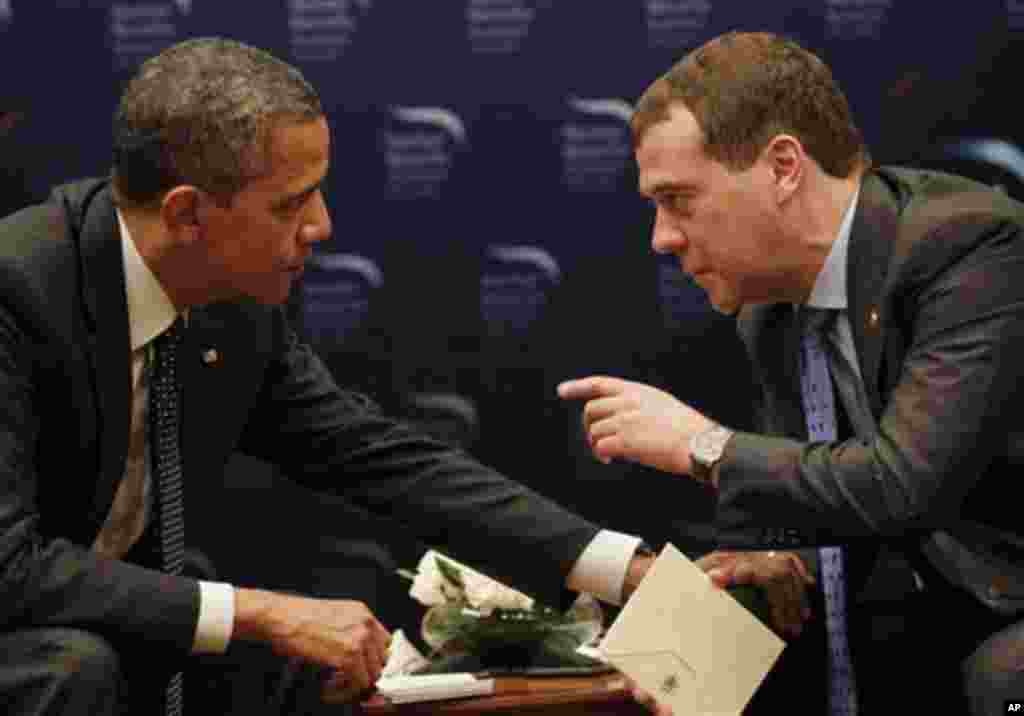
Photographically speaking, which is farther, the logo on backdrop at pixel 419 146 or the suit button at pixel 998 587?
the logo on backdrop at pixel 419 146

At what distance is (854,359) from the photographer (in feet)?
9.96

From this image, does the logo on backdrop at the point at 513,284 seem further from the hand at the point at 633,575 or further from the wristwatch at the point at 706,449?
the wristwatch at the point at 706,449

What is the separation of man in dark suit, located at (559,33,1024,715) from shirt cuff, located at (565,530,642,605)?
340mm

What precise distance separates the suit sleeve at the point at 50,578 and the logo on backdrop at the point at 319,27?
3.98 ft

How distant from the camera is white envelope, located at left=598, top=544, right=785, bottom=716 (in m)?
2.84

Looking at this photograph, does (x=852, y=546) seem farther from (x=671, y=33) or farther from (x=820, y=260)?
(x=671, y=33)

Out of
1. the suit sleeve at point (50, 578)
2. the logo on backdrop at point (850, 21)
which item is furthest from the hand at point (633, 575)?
the logo on backdrop at point (850, 21)

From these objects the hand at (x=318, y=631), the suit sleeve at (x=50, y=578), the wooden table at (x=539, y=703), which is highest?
the suit sleeve at (x=50, y=578)

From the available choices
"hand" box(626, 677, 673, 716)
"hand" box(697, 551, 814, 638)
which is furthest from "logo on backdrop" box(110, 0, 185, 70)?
"hand" box(626, 677, 673, 716)

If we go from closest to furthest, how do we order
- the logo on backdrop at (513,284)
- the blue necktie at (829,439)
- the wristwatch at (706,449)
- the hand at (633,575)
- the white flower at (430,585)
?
1. the wristwatch at (706,449)
2. the blue necktie at (829,439)
3. the hand at (633,575)
4. the white flower at (430,585)
5. the logo on backdrop at (513,284)

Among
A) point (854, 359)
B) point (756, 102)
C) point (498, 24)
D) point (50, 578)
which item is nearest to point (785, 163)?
point (756, 102)

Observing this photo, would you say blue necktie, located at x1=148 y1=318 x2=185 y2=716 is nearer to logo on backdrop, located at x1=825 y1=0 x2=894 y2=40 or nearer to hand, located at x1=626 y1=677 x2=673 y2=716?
hand, located at x1=626 y1=677 x2=673 y2=716

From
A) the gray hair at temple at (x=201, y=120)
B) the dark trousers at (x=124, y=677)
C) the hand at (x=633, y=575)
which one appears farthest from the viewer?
the hand at (x=633, y=575)

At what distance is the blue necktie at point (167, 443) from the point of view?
3014 millimetres
